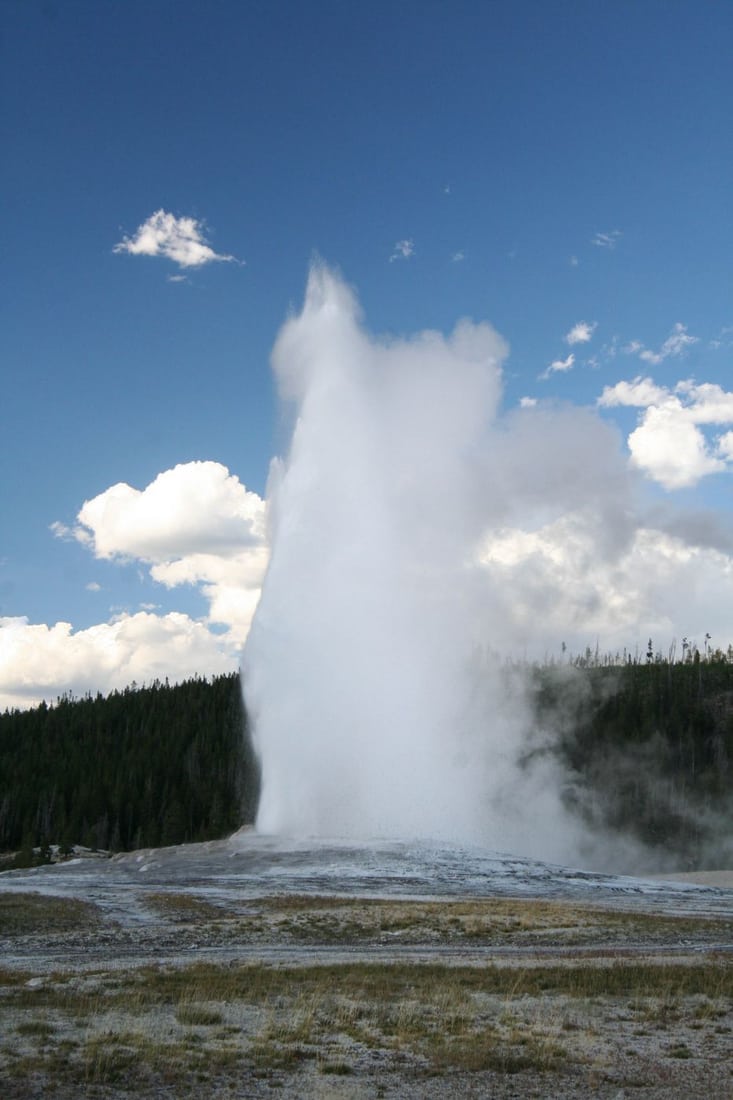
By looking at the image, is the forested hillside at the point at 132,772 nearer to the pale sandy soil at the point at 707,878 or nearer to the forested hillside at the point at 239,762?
the forested hillside at the point at 239,762

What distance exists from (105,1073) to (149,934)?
14250 millimetres

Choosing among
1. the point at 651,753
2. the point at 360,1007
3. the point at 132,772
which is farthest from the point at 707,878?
the point at 132,772

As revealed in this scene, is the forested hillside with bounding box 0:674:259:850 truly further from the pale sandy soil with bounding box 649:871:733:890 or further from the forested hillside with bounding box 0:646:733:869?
the pale sandy soil with bounding box 649:871:733:890

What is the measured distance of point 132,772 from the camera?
100 meters

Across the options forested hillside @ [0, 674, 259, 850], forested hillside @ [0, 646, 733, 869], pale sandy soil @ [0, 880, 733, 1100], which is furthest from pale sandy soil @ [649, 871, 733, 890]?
forested hillside @ [0, 674, 259, 850]

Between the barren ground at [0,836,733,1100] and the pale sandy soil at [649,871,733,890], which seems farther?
the pale sandy soil at [649,871,733,890]

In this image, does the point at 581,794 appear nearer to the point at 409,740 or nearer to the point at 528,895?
the point at 409,740

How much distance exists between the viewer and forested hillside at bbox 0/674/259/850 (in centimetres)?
9106

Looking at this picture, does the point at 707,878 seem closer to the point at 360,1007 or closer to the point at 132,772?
the point at 360,1007

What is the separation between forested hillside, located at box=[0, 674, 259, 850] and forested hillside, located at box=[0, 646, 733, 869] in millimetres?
209

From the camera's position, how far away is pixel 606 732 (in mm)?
114688

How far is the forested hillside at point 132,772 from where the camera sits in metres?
91.1

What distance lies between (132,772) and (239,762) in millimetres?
12557

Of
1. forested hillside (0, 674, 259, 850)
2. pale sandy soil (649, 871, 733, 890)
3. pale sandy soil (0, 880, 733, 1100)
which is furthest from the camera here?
forested hillside (0, 674, 259, 850)
